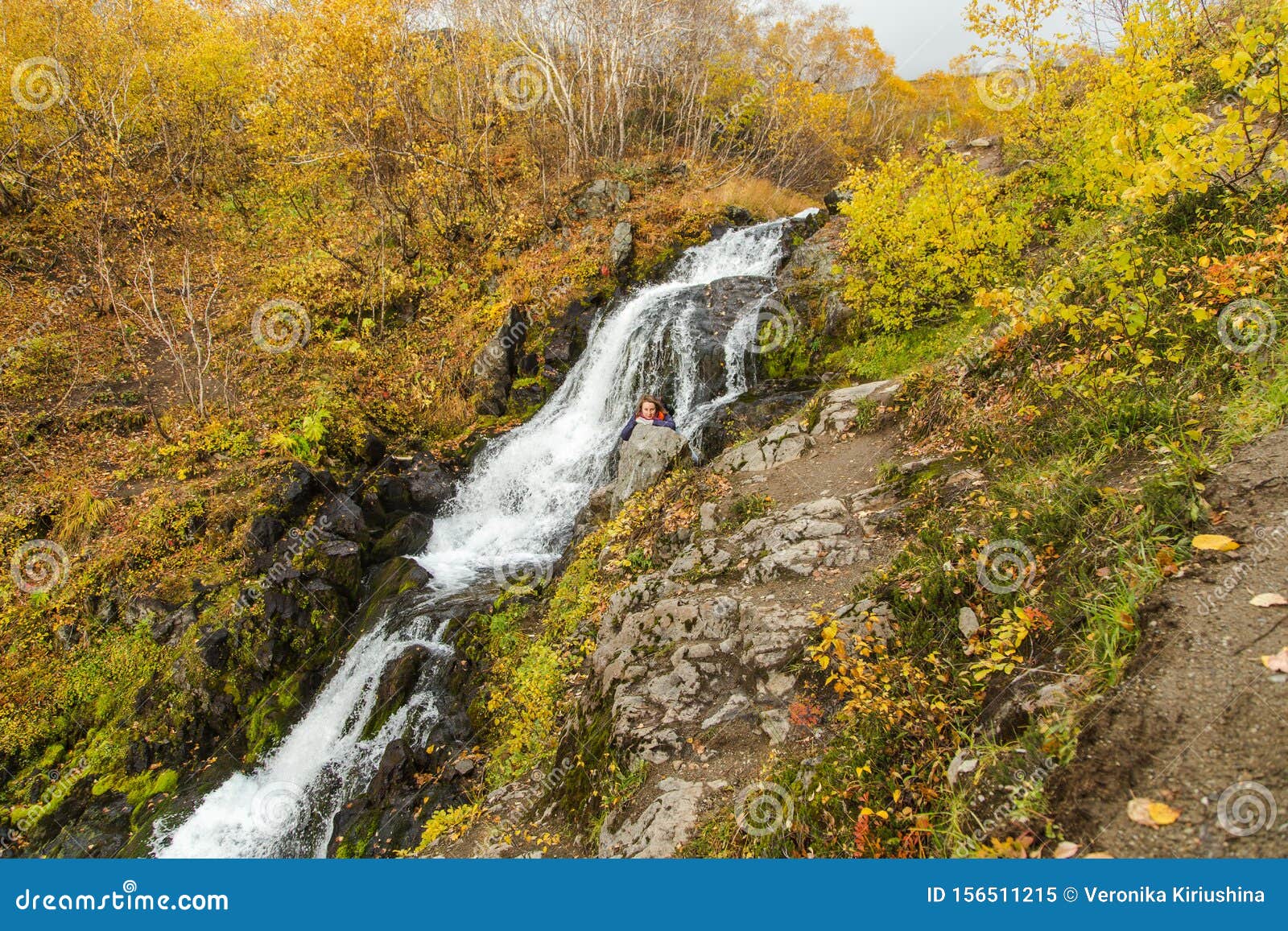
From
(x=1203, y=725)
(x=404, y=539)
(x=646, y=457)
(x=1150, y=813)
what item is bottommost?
(x=404, y=539)

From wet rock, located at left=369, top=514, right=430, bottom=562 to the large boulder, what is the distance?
14.1 feet

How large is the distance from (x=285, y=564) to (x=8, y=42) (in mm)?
16294

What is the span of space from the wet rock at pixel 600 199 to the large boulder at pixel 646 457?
36.8ft

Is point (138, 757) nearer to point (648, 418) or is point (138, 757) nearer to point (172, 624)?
point (172, 624)

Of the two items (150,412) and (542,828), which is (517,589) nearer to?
(542,828)

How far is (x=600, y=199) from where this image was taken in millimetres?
17844

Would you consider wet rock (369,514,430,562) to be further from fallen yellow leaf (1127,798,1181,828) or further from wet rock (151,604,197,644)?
fallen yellow leaf (1127,798,1181,828)

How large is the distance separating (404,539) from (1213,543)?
1070 cm

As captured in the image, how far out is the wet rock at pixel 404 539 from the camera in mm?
10438

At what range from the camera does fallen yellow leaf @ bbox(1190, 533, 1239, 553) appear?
2992mm

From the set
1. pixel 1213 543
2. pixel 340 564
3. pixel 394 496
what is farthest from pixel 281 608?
pixel 1213 543

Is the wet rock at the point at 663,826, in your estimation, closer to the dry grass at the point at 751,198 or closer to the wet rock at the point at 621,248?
the wet rock at the point at 621,248

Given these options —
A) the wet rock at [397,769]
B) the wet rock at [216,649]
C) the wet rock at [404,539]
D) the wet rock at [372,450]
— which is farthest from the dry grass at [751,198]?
the wet rock at [397,769]

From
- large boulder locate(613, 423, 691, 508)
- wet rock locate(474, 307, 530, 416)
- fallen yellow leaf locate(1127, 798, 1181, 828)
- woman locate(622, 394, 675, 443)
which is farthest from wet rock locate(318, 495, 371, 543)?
fallen yellow leaf locate(1127, 798, 1181, 828)
